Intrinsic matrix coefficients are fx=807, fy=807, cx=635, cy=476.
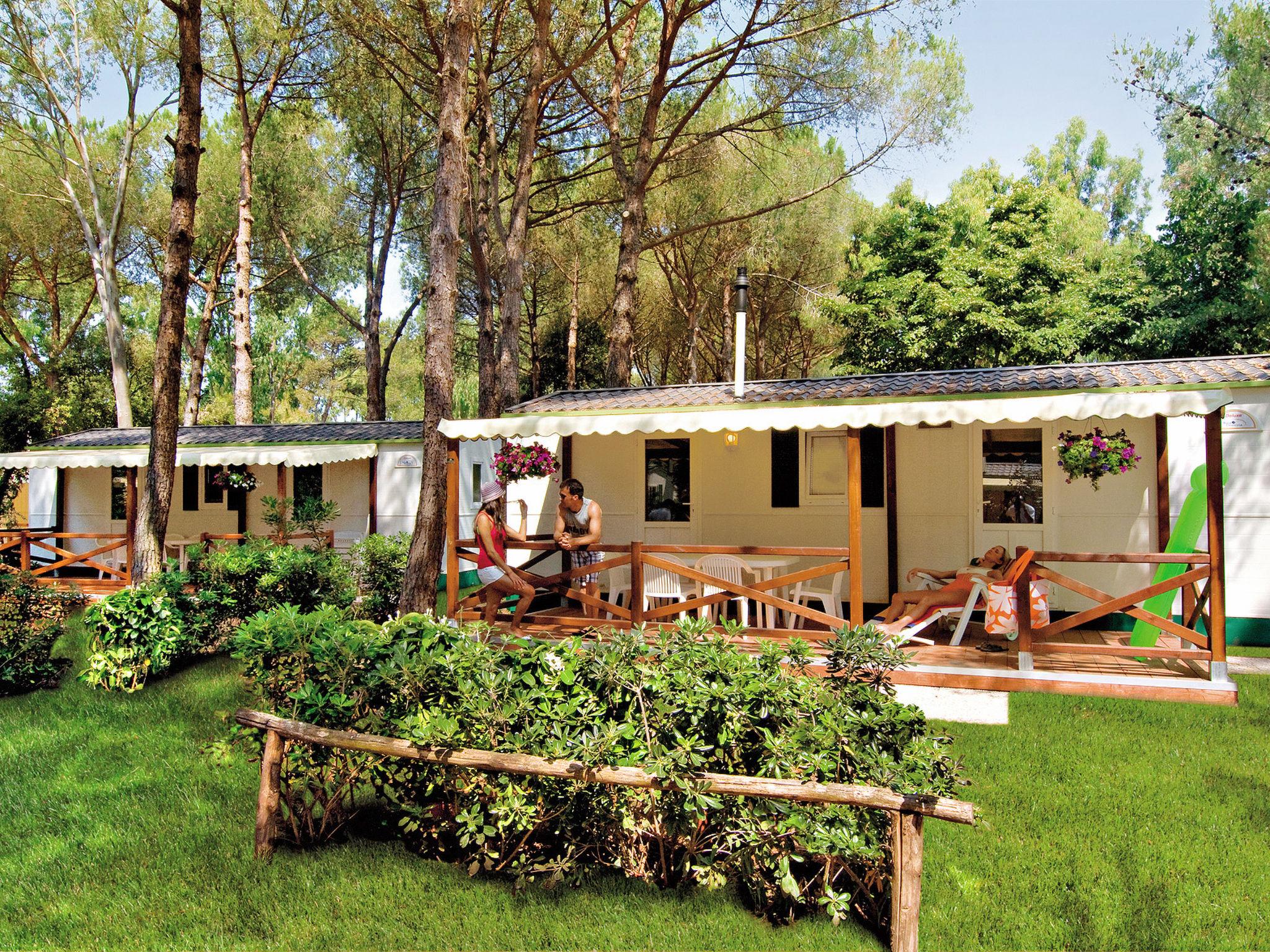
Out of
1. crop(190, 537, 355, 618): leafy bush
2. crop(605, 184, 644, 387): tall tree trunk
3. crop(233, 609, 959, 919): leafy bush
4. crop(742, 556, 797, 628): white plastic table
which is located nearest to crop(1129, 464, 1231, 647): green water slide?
crop(742, 556, 797, 628): white plastic table

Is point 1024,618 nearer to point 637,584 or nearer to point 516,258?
point 637,584

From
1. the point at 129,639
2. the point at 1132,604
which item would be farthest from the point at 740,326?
the point at 129,639

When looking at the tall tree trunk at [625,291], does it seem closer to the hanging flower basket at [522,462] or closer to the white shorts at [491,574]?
the hanging flower basket at [522,462]

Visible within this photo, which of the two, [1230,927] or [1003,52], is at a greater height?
[1003,52]

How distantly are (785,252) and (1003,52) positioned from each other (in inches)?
307

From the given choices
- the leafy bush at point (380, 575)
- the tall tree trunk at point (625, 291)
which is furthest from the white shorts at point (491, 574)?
the tall tree trunk at point (625, 291)

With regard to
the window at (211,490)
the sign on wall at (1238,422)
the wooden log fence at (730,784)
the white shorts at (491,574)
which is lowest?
the wooden log fence at (730,784)

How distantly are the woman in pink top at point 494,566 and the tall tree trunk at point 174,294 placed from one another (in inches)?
137

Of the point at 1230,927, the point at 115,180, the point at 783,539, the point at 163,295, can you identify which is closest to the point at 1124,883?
the point at 1230,927

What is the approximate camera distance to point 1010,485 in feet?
26.7

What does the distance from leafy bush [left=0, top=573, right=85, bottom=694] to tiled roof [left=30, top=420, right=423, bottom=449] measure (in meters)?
5.52

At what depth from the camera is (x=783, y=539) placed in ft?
28.9

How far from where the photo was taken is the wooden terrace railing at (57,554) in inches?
437

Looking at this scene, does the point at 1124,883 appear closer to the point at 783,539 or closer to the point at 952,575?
the point at 952,575
